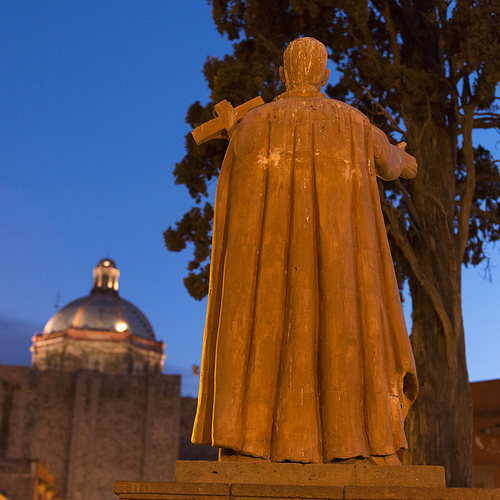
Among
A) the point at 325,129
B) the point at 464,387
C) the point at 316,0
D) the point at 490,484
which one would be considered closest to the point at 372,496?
the point at 325,129

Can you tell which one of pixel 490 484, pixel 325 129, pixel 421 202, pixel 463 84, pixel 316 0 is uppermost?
pixel 316 0

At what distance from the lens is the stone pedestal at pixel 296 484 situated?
7.20ft

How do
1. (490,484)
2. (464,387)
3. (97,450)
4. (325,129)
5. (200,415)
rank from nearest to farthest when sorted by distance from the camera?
(200,415) < (325,129) < (464,387) < (490,484) < (97,450)

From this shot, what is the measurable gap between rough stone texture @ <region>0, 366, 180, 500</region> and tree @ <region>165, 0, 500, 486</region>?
25769 millimetres

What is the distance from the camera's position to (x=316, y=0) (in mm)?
11000

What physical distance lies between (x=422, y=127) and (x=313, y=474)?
29.8 ft

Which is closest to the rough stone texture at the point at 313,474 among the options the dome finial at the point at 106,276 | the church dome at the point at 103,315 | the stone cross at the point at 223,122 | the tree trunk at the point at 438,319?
the stone cross at the point at 223,122

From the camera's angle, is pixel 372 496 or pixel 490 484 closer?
pixel 372 496

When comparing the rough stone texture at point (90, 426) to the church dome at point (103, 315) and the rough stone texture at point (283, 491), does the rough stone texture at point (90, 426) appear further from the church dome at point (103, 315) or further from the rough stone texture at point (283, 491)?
the rough stone texture at point (283, 491)

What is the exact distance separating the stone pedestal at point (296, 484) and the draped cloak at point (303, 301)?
0.11 m

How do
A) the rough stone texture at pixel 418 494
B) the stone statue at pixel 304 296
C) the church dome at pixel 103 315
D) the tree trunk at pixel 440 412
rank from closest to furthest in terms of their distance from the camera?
1. the rough stone texture at pixel 418 494
2. the stone statue at pixel 304 296
3. the tree trunk at pixel 440 412
4. the church dome at pixel 103 315

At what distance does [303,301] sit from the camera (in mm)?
2871

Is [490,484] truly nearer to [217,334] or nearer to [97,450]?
[217,334]

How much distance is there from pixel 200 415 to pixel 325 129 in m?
1.34
